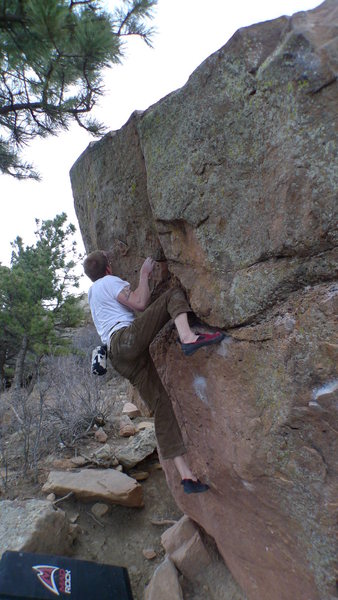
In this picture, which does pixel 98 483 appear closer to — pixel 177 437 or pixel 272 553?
pixel 177 437

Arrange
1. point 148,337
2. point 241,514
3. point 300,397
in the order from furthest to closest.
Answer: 1. point 148,337
2. point 241,514
3. point 300,397

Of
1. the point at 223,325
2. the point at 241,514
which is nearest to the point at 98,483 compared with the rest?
the point at 241,514

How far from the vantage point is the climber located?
8.67 ft

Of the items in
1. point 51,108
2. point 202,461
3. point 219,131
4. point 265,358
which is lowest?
point 202,461

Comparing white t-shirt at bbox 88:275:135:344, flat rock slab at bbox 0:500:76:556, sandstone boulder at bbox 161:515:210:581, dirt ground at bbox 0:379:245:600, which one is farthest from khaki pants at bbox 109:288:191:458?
flat rock slab at bbox 0:500:76:556

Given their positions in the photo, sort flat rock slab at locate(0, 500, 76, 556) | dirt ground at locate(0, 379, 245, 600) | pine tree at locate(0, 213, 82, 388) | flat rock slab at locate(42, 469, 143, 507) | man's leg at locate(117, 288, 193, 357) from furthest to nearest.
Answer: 1. pine tree at locate(0, 213, 82, 388)
2. flat rock slab at locate(42, 469, 143, 507)
3. flat rock slab at locate(0, 500, 76, 556)
4. dirt ground at locate(0, 379, 245, 600)
5. man's leg at locate(117, 288, 193, 357)

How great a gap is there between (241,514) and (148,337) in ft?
3.78

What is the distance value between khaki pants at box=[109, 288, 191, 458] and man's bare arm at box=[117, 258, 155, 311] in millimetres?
189

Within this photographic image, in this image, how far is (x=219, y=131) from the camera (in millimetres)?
2131

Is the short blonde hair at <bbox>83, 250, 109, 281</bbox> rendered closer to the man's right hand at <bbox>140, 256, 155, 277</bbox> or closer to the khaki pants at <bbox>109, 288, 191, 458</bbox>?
the man's right hand at <bbox>140, 256, 155, 277</bbox>

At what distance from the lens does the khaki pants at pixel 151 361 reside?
2.61 meters

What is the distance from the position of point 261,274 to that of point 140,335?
0.92 meters

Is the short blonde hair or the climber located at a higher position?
the short blonde hair

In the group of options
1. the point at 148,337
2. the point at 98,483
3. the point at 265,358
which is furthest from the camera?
the point at 98,483
